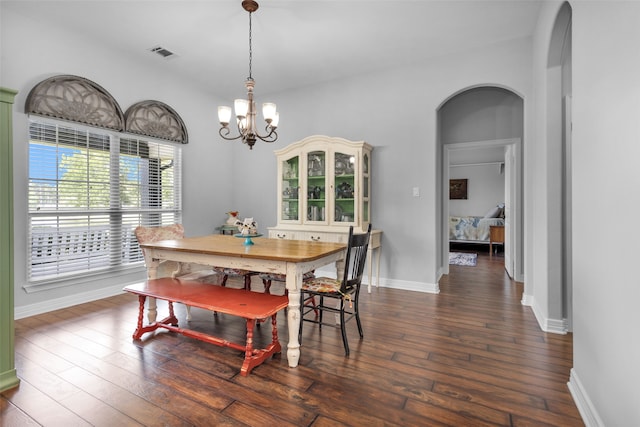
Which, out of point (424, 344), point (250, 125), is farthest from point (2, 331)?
point (424, 344)

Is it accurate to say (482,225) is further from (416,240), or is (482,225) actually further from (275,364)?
(275,364)

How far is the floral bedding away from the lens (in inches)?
Answer: 284

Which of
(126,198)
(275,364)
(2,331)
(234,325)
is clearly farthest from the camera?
(126,198)

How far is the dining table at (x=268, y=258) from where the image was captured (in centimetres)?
212

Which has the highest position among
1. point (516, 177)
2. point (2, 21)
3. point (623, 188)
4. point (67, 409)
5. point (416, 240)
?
point (2, 21)

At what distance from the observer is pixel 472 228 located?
7402mm

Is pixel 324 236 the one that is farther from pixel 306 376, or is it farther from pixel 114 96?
pixel 114 96

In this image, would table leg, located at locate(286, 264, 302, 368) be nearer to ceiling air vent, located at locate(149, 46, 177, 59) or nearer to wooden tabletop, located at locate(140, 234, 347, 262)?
wooden tabletop, located at locate(140, 234, 347, 262)

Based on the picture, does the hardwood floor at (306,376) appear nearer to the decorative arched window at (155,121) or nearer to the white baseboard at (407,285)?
the white baseboard at (407,285)

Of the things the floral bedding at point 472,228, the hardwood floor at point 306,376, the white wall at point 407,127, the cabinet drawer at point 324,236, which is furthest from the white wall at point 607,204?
the floral bedding at point 472,228

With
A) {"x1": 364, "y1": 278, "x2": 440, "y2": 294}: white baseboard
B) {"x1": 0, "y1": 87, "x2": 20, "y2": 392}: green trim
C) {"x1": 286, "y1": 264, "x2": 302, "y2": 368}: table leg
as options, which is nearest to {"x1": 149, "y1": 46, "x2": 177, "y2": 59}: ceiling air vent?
{"x1": 0, "y1": 87, "x2": 20, "y2": 392}: green trim

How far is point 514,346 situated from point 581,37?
2.06 metres

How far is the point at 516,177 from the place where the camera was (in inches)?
171

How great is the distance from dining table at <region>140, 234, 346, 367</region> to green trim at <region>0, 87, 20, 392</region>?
90 cm
